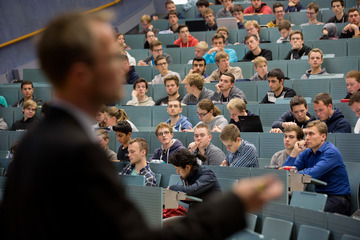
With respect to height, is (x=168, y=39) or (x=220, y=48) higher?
(x=168, y=39)

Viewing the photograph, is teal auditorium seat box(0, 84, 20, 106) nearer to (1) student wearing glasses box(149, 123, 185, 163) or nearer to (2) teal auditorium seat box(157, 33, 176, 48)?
(2) teal auditorium seat box(157, 33, 176, 48)

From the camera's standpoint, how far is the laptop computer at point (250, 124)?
538 cm

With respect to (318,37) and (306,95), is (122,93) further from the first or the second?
(318,37)

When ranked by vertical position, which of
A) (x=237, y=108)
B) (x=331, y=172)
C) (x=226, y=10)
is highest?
(x=226, y=10)

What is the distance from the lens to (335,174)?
4.22 m

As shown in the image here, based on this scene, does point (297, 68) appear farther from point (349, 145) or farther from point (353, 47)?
point (349, 145)

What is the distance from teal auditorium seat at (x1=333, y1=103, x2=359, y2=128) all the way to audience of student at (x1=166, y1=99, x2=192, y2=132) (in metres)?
1.62

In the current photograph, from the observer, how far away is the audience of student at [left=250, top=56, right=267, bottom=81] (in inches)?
258

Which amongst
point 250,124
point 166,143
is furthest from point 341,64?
point 166,143

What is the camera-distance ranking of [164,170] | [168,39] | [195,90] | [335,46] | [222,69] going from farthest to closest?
[168,39] < [335,46] < [222,69] < [195,90] < [164,170]

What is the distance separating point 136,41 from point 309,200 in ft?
21.0

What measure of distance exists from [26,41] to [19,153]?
8.55 meters

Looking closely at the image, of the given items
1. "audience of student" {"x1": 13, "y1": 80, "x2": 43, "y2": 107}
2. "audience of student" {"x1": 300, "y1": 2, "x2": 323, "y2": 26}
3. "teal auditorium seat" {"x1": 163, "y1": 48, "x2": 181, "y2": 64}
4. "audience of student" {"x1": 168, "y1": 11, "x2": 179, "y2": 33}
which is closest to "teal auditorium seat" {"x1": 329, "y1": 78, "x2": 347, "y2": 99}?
"audience of student" {"x1": 300, "y1": 2, "x2": 323, "y2": 26}

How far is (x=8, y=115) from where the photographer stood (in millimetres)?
7074
